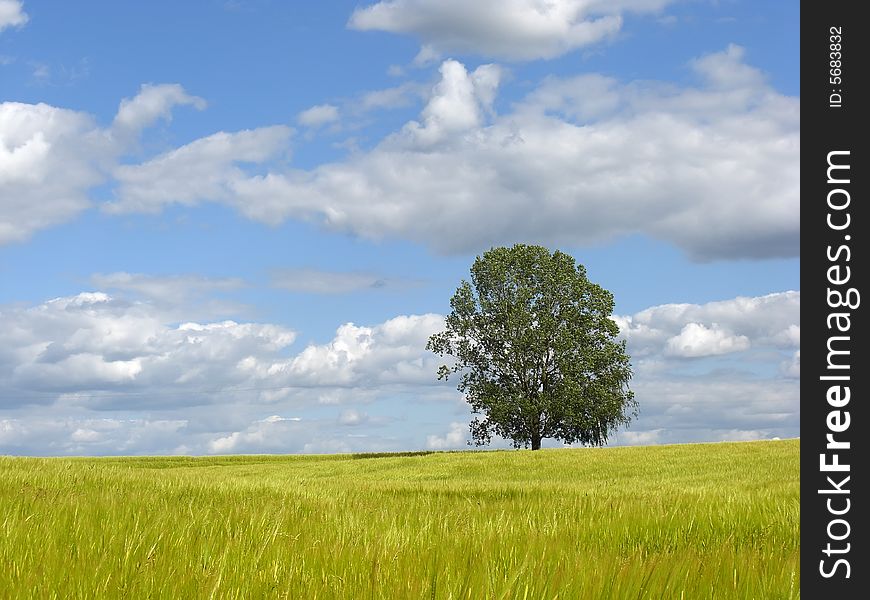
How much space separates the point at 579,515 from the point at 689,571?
160 inches

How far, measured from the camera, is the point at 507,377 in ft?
151

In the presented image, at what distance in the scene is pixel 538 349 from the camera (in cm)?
4562

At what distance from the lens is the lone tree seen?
44.9 metres
